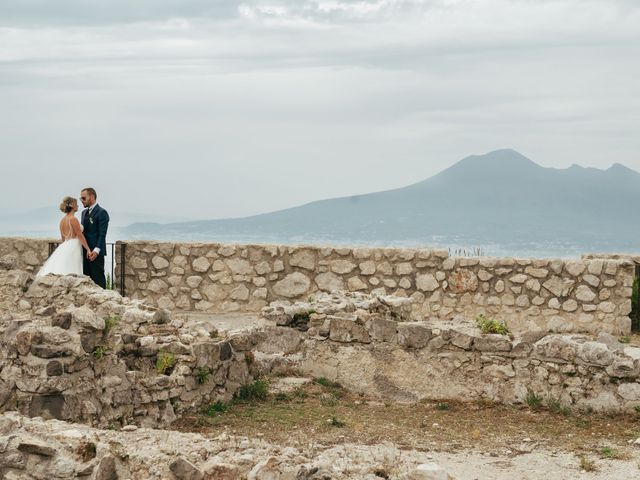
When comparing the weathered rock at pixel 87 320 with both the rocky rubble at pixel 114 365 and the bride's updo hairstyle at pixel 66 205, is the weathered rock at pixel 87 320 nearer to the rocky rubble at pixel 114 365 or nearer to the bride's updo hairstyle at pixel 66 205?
the rocky rubble at pixel 114 365

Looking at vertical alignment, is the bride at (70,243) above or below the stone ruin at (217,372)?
above

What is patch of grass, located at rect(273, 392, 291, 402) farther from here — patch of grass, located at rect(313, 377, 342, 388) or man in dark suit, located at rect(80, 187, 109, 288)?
man in dark suit, located at rect(80, 187, 109, 288)

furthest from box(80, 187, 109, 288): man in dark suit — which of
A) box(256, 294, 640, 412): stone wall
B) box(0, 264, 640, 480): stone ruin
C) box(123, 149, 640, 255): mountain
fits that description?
box(123, 149, 640, 255): mountain

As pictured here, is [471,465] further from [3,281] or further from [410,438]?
[3,281]

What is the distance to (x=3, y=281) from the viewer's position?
531 inches

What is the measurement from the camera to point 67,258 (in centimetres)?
1445

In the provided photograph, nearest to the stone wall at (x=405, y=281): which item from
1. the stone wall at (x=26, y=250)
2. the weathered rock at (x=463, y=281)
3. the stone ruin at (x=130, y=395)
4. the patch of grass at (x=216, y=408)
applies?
the weathered rock at (x=463, y=281)

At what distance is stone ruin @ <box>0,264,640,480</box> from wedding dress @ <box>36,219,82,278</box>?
1.50 metres

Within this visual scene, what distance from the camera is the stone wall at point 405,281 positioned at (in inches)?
591

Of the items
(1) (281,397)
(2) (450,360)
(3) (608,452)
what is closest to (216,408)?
(1) (281,397)

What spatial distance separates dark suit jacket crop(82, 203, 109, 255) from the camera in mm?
14539

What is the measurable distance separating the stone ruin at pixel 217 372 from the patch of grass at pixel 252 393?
62 millimetres

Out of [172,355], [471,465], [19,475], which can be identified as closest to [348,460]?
[471,465]

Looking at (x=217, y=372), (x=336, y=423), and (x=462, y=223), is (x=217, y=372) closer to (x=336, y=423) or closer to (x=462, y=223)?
(x=336, y=423)
